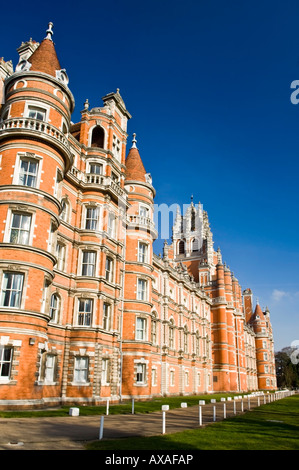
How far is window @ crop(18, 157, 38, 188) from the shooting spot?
24.9m

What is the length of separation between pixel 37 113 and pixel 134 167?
14.9 metres

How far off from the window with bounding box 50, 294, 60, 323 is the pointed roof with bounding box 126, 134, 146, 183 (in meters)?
16.2

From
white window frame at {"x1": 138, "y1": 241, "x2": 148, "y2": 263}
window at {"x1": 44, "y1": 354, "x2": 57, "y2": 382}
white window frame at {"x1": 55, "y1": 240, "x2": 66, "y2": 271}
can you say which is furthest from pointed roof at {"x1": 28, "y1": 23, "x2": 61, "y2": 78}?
window at {"x1": 44, "y1": 354, "x2": 57, "y2": 382}

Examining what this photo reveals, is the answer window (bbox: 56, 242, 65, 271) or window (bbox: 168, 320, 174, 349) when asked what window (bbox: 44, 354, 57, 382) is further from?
window (bbox: 168, 320, 174, 349)

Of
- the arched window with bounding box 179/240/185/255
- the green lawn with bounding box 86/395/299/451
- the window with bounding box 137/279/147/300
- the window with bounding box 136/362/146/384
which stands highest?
the arched window with bounding box 179/240/185/255

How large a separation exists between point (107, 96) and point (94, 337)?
78.5ft

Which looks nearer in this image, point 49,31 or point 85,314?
point 85,314

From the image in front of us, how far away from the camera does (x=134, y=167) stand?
4047cm

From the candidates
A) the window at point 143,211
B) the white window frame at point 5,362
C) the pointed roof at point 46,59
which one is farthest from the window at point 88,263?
the pointed roof at point 46,59

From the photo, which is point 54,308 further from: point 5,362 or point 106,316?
point 5,362

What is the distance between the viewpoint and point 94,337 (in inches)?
1133

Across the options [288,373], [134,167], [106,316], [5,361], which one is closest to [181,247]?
[134,167]
